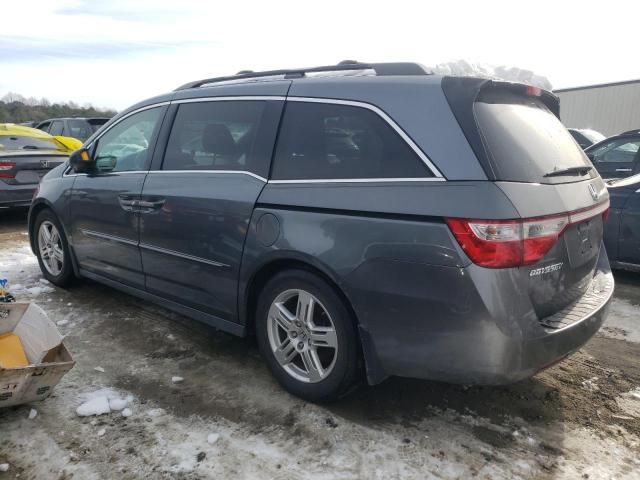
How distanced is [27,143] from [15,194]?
123 centimetres

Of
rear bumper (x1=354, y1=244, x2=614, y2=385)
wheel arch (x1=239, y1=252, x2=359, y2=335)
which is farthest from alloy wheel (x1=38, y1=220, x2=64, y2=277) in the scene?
rear bumper (x1=354, y1=244, x2=614, y2=385)

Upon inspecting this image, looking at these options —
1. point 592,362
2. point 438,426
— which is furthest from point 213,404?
point 592,362

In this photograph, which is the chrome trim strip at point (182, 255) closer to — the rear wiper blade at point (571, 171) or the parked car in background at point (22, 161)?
the rear wiper blade at point (571, 171)

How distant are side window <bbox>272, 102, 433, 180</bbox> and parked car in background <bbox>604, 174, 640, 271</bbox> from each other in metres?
3.45

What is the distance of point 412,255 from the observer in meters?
A: 2.41

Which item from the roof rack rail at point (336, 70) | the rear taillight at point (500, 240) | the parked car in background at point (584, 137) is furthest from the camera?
the parked car in background at point (584, 137)

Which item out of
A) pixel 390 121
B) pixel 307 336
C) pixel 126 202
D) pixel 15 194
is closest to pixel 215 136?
pixel 126 202

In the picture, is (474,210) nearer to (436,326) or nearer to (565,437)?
(436,326)

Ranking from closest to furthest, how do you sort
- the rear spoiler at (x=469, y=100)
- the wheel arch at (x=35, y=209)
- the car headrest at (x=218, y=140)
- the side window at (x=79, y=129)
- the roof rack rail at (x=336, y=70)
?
the rear spoiler at (x=469, y=100) → the roof rack rail at (x=336, y=70) → the car headrest at (x=218, y=140) → the wheel arch at (x=35, y=209) → the side window at (x=79, y=129)

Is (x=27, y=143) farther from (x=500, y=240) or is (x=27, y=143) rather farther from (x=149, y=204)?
(x=500, y=240)

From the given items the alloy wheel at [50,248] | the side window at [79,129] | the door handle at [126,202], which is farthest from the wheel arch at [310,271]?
the side window at [79,129]

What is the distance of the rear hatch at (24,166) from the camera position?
7.64 meters

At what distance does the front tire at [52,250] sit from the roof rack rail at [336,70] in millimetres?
1918

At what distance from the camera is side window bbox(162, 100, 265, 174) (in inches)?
128
